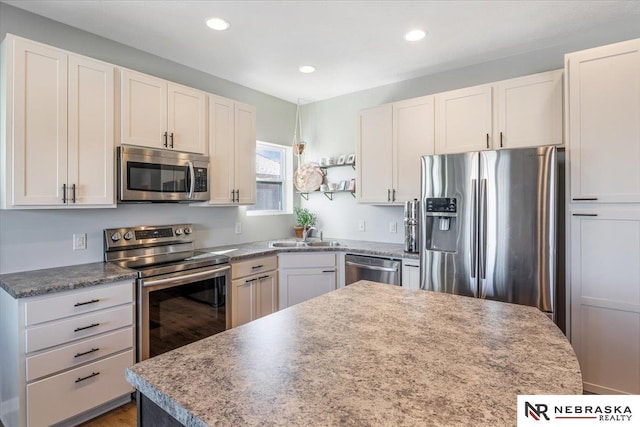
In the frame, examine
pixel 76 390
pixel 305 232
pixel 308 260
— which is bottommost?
pixel 76 390

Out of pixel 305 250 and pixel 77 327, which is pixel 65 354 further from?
pixel 305 250

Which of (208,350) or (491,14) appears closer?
(208,350)

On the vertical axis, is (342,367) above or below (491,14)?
below

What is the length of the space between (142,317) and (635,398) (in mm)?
2463

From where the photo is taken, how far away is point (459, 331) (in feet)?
3.87

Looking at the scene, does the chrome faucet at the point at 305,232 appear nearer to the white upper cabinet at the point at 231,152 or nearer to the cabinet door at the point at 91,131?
the white upper cabinet at the point at 231,152

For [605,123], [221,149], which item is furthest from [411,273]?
[221,149]

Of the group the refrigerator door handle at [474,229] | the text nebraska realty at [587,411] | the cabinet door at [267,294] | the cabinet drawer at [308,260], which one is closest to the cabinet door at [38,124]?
the cabinet door at [267,294]

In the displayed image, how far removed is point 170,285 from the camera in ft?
7.91

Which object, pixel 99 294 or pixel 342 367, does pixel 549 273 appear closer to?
pixel 342 367

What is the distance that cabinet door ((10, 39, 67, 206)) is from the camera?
198 centimetres

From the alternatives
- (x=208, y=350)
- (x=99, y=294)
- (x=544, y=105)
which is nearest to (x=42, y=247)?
(x=99, y=294)

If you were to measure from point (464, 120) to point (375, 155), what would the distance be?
0.90 metres

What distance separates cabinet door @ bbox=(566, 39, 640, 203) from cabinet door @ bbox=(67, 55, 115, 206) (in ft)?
10.6
